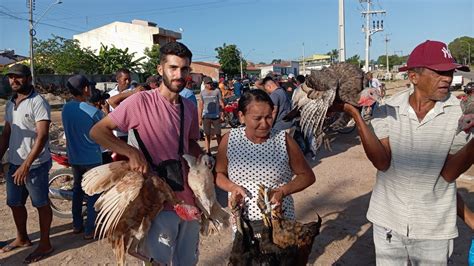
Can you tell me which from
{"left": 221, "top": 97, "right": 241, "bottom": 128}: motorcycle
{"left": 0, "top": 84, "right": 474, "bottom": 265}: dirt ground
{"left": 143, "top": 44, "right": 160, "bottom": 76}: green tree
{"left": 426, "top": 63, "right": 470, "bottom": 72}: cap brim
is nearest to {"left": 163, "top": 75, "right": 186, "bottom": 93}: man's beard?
{"left": 426, "top": 63, "right": 470, "bottom": 72}: cap brim

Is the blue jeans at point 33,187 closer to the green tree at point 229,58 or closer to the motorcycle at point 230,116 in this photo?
the motorcycle at point 230,116

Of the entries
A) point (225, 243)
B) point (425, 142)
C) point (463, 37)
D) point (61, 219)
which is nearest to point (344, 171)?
point (225, 243)

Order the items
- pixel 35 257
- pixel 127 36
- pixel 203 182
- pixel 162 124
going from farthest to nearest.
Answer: pixel 127 36, pixel 35 257, pixel 162 124, pixel 203 182

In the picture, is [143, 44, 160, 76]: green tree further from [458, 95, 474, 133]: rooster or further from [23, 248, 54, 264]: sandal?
[458, 95, 474, 133]: rooster

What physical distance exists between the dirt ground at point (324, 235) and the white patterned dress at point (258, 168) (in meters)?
1.96

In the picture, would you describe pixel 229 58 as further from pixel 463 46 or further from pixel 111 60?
pixel 463 46

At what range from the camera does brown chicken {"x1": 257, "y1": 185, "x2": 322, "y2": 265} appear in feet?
7.57

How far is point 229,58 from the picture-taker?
58.1 metres

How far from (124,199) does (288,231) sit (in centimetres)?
101

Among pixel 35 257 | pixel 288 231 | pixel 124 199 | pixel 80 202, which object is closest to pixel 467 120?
pixel 288 231

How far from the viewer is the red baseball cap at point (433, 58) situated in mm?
2140

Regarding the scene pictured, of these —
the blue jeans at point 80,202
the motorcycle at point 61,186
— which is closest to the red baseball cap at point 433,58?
the blue jeans at point 80,202

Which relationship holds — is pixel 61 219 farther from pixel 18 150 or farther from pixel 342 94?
pixel 342 94

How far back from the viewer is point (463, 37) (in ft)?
291
